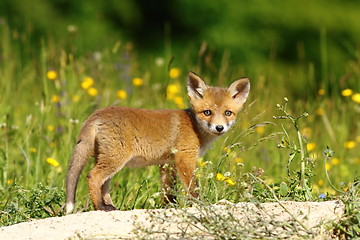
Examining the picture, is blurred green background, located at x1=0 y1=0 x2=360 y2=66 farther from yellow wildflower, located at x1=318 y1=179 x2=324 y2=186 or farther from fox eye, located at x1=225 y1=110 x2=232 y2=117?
fox eye, located at x1=225 y1=110 x2=232 y2=117

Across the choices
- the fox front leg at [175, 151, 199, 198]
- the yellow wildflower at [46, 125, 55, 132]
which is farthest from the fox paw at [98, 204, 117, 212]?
the yellow wildflower at [46, 125, 55, 132]

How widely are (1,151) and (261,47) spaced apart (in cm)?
977

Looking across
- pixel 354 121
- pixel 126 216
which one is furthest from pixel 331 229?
pixel 354 121

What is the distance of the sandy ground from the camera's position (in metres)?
4.25

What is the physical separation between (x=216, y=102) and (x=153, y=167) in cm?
99

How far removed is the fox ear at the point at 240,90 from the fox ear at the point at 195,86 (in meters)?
0.25

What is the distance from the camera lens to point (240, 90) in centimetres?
635

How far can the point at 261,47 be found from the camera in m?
15.4

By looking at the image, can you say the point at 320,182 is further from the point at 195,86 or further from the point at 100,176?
the point at 100,176

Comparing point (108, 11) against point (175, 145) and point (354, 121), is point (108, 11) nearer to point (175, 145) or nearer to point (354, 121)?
point (354, 121)

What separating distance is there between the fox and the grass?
0.17 meters

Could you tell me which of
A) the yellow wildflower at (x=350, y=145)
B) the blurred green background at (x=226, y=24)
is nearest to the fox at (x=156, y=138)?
the yellow wildflower at (x=350, y=145)

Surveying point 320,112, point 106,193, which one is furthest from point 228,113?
point 320,112

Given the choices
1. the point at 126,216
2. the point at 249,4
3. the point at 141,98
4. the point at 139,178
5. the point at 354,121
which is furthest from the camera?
the point at 249,4
